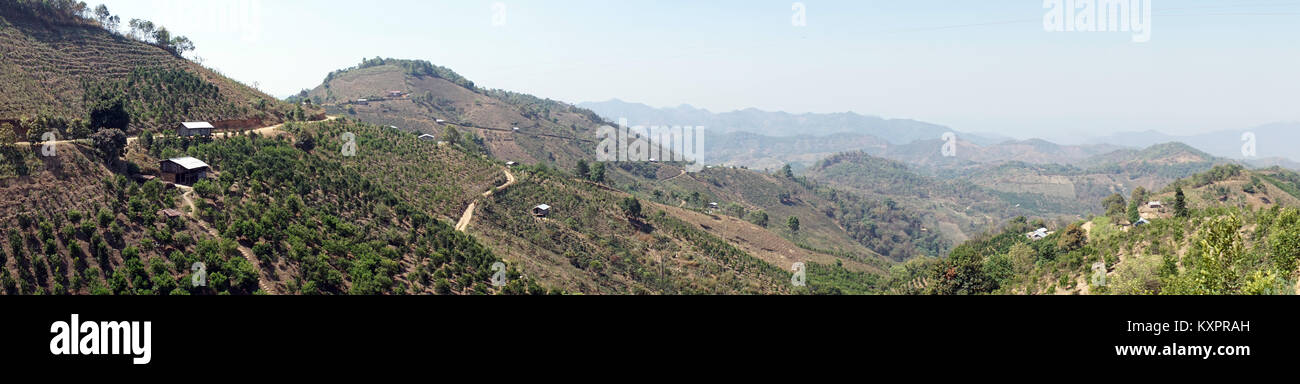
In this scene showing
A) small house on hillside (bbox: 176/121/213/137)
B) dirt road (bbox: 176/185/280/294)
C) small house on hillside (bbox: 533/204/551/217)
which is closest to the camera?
dirt road (bbox: 176/185/280/294)

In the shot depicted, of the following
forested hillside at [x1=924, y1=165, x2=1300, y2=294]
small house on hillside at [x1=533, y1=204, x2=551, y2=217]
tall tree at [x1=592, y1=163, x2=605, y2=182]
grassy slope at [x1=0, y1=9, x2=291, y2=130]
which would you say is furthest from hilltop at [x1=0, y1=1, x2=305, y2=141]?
forested hillside at [x1=924, y1=165, x2=1300, y2=294]

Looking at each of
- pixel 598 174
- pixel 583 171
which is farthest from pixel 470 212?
pixel 583 171

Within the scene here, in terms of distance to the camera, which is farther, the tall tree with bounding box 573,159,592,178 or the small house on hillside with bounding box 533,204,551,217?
the tall tree with bounding box 573,159,592,178

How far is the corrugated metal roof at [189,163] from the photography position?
36.2m

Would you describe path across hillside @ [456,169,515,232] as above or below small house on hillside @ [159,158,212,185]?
below

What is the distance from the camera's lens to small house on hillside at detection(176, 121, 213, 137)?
44062 millimetres

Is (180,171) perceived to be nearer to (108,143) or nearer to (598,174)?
(108,143)

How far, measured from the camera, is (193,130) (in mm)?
44656

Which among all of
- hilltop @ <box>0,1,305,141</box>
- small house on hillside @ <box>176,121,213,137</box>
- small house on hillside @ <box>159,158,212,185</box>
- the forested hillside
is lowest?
the forested hillside

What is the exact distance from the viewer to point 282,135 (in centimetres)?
5075

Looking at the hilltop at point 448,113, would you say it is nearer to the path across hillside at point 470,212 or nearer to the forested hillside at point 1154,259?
the path across hillside at point 470,212

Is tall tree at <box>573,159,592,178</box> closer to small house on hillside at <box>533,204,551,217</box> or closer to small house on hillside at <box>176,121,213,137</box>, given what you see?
small house on hillside at <box>533,204,551,217</box>
